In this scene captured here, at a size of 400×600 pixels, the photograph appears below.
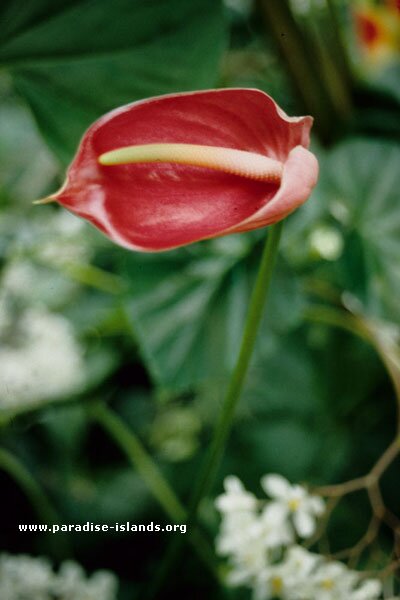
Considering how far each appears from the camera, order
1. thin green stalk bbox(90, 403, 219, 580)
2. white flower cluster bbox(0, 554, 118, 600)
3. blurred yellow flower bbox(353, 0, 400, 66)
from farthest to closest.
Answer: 1. blurred yellow flower bbox(353, 0, 400, 66)
2. thin green stalk bbox(90, 403, 219, 580)
3. white flower cluster bbox(0, 554, 118, 600)

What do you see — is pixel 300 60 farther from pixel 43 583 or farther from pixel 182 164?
pixel 43 583

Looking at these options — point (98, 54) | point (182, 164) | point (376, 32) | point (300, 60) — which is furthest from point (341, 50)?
point (182, 164)

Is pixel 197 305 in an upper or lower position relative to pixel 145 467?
upper

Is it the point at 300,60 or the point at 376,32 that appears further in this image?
the point at 376,32

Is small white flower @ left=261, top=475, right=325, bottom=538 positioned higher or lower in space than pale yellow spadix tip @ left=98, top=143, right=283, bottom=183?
lower

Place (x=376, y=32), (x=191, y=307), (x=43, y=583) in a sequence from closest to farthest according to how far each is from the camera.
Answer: (x=43, y=583) → (x=191, y=307) → (x=376, y=32)

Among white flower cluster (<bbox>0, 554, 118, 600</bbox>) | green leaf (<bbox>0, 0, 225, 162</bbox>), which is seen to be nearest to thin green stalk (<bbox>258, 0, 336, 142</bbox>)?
green leaf (<bbox>0, 0, 225, 162</bbox>)

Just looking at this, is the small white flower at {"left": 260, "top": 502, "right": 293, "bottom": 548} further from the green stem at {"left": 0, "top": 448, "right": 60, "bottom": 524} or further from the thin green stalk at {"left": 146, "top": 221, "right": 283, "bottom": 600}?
the green stem at {"left": 0, "top": 448, "right": 60, "bottom": 524}

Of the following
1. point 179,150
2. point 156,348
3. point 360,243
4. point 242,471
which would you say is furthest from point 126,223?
point 242,471
